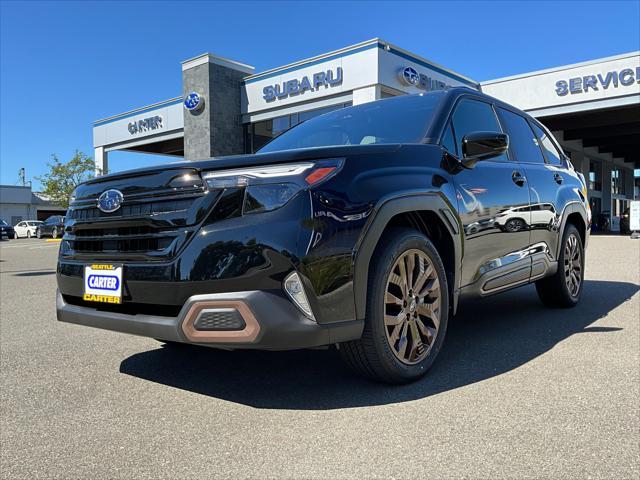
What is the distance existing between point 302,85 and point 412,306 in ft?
63.2

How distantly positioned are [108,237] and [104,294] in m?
0.29

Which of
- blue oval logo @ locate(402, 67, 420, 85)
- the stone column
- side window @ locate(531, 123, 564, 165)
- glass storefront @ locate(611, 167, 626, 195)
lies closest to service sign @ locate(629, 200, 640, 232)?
blue oval logo @ locate(402, 67, 420, 85)

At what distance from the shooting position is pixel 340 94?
19938 mm

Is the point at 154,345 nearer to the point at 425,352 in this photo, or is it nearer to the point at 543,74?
the point at 425,352

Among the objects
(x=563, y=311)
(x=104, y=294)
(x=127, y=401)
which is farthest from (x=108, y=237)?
(x=563, y=311)

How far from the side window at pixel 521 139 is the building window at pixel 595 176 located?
32.0 m

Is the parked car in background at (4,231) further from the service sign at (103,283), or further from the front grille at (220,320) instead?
the front grille at (220,320)

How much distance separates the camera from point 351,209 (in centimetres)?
244

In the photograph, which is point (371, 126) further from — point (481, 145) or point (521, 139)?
point (521, 139)

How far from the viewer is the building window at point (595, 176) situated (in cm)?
3334

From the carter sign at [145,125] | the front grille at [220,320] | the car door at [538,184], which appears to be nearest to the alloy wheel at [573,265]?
the car door at [538,184]

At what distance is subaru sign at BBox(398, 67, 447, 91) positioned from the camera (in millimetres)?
19250

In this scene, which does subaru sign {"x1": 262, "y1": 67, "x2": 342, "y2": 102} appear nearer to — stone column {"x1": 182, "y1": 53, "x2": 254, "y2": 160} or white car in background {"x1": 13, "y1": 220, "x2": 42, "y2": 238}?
stone column {"x1": 182, "y1": 53, "x2": 254, "y2": 160}

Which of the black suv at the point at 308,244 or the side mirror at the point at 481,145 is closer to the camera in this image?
the black suv at the point at 308,244
